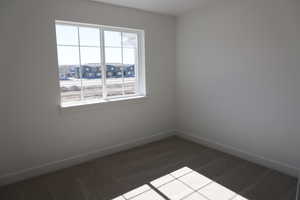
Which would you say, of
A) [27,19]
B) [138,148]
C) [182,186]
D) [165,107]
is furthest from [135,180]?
[27,19]

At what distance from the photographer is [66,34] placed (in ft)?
9.07

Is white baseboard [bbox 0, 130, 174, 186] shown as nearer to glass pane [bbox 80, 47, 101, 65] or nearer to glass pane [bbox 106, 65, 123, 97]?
glass pane [bbox 106, 65, 123, 97]

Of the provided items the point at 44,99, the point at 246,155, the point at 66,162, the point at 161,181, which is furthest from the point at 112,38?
the point at 246,155

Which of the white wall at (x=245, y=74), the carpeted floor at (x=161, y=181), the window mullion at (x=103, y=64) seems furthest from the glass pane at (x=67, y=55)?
the white wall at (x=245, y=74)

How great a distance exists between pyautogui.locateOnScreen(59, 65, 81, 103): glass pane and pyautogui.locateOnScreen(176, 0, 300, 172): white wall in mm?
1983

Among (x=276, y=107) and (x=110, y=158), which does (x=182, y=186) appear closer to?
(x=110, y=158)

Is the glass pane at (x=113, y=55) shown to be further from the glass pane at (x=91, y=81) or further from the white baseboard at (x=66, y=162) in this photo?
the white baseboard at (x=66, y=162)

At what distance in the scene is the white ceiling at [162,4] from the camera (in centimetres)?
292

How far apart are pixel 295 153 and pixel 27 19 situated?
3.72 meters

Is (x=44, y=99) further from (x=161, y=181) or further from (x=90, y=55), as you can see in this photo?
(x=161, y=181)

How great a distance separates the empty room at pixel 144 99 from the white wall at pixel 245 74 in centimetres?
1

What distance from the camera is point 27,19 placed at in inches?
93.6

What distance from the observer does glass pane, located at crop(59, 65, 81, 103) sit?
279 cm

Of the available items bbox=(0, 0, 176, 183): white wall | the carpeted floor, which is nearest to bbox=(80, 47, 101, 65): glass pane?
bbox=(0, 0, 176, 183): white wall
